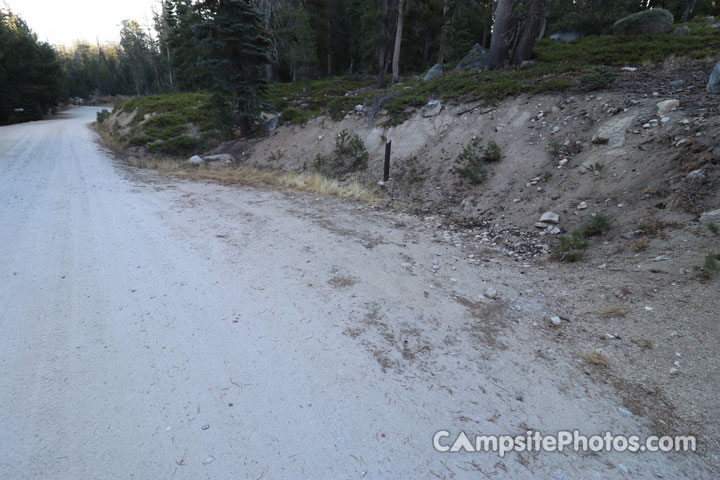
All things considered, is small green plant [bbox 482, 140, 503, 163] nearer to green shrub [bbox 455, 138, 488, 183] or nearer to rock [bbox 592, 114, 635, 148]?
green shrub [bbox 455, 138, 488, 183]

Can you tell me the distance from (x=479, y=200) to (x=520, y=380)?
560 centimetres

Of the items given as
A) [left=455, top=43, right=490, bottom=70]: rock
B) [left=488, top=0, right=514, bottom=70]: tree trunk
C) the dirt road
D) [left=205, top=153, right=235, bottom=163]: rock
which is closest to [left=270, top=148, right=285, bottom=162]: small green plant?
[left=205, top=153, right=235, bottom=163]: rock

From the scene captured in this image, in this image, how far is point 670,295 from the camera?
355 cm

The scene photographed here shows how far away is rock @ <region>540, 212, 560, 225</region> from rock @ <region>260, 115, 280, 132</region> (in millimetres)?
12629

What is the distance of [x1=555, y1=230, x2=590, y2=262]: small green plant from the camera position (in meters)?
4.91

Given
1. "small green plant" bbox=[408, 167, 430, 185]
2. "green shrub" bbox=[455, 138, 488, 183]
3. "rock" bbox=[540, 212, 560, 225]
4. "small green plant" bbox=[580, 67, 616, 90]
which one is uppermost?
"small green plant" bbox=[580, 67, 616, 90]

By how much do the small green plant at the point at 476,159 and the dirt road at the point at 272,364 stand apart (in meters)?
3.71

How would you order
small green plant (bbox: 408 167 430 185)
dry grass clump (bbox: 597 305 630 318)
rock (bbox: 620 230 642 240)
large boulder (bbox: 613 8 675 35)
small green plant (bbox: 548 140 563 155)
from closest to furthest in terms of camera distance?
dry grass clump (bbox: 597 305 630 318), rock (bbox: 620 230 642 240), small green plant (bbox: 548 140 563 155), small green plant (bbox: 408 167 430 185), large boulder (bbox: 613 8 675 35)

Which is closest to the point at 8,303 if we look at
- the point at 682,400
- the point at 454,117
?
the point at 682,400

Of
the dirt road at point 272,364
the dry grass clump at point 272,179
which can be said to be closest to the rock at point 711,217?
the dirt road at point 272,364

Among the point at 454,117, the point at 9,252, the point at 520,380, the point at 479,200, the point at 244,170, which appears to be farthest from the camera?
the point at 244,170

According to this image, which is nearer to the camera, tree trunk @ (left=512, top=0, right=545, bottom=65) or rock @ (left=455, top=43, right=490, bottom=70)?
tree trunk @ (left=512, top=0, right=545, bottom=65)

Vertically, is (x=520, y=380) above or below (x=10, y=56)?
below

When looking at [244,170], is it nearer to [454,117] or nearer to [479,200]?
[454,117]
